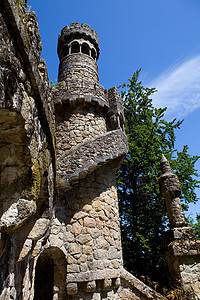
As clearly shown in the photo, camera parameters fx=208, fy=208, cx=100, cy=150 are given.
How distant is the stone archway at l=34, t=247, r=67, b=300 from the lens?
213 inches

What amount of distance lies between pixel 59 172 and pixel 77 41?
6.66 meters

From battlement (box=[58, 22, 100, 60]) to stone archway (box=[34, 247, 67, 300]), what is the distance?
8066 mm

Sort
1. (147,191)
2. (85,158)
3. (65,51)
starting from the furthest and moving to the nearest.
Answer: (147,191)
(65,51)
(85,158)

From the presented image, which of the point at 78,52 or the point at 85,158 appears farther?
the point at 78,52

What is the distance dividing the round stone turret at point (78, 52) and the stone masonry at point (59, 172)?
0.04 metres

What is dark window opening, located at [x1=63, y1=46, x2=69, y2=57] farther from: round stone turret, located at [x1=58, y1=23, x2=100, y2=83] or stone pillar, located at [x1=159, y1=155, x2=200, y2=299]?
stone pillar, located at [x1=159, y1=155, x2=200, y2=299]

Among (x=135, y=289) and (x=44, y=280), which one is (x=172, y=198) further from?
(x=44, y=280)

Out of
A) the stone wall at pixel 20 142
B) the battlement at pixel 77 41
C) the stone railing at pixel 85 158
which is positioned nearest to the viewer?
the stone wall at pixel 20 142

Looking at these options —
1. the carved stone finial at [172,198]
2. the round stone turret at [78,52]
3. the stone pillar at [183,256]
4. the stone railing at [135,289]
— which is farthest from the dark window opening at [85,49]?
the stone railing at [135,289]

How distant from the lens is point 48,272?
725 cm

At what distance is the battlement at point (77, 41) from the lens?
940cm

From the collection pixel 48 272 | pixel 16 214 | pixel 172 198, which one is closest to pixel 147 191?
pixel 172 198

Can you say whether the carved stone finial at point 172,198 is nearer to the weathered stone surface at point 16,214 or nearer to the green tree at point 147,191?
the green tree at point 147,191

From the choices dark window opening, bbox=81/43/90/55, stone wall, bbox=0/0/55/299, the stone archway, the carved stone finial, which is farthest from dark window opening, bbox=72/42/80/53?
the stone archway
